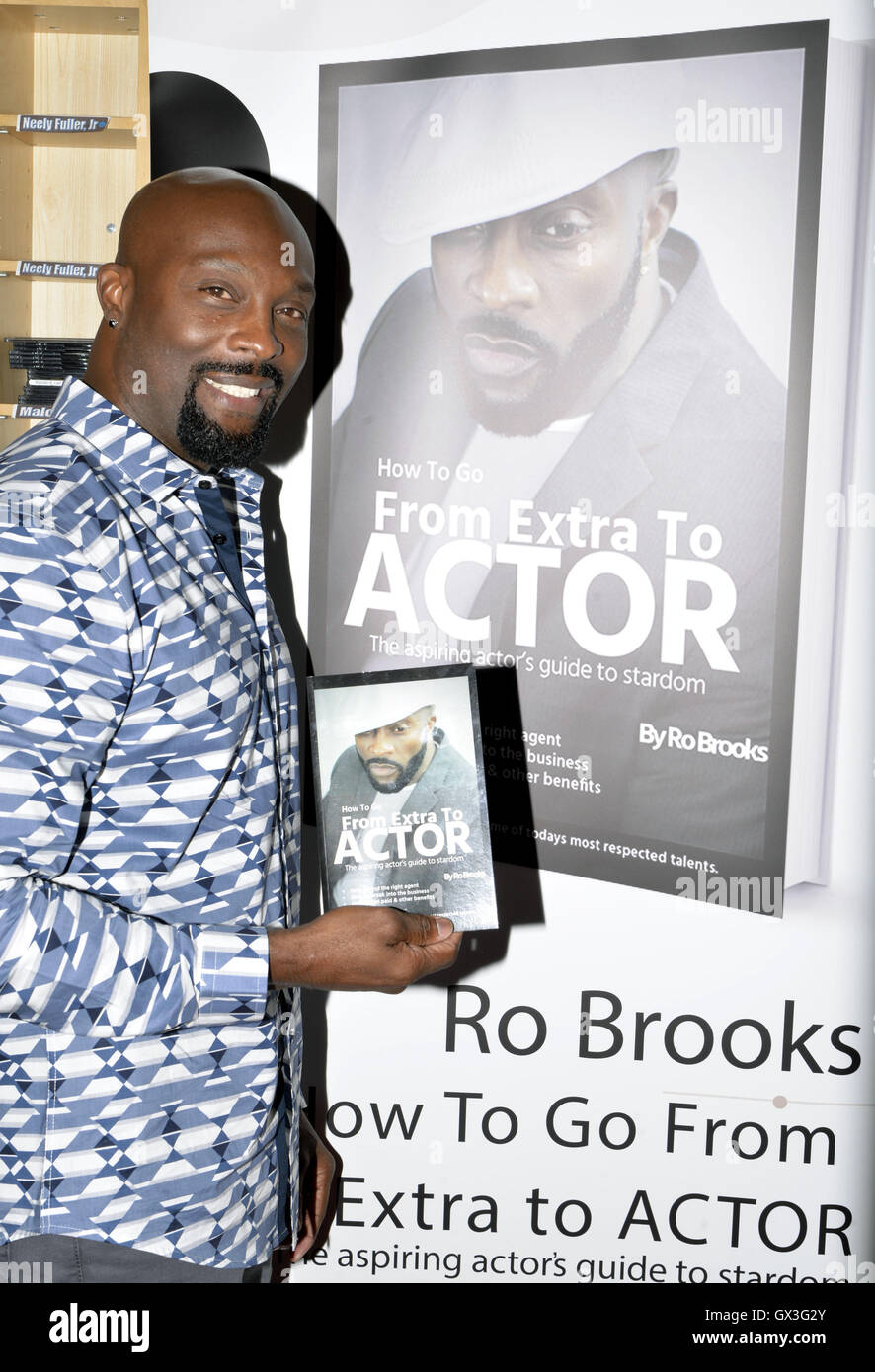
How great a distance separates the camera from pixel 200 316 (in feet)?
4.87

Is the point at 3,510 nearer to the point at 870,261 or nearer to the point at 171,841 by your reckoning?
the point at 171,841

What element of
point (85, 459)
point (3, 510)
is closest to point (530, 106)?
point (85, 459)

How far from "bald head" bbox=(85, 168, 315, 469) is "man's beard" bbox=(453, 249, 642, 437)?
62cm

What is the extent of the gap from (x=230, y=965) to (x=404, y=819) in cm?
42

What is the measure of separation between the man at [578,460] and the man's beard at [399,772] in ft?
1.66

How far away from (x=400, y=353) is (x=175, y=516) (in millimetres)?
865

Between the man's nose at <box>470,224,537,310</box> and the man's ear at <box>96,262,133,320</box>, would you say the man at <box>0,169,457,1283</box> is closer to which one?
the man's ear at <box>96,262,133,320</box>

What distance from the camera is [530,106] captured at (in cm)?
203

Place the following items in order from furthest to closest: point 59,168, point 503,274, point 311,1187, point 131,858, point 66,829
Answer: point 59,168 → point 503,274 → point 311,1187 → point 131,858 → point 66,829

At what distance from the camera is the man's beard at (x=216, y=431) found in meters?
1.48

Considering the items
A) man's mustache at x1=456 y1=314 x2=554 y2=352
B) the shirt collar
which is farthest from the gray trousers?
man's mustache at x1=456 y1=314 x2=554 y2=352

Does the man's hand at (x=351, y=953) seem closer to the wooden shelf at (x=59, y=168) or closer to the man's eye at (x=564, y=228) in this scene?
the man's eye at (x=564, y=228)

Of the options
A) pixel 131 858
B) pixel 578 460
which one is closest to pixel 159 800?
pixel 131 858

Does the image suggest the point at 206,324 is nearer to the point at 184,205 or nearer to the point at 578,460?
the point at 184,205
